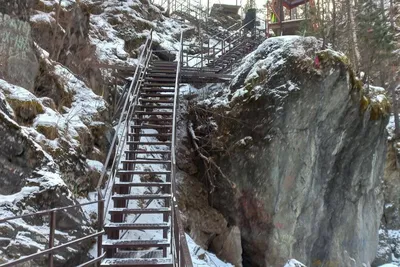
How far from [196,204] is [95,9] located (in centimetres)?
1375

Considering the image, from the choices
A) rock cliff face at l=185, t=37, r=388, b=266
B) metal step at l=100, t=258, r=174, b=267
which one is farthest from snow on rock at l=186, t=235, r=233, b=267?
metal step at l=100, t=258, r=174, b=267

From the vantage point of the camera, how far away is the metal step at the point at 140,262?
5.73 meters

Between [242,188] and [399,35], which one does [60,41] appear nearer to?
[242,188]

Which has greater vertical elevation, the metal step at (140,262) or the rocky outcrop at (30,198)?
the rocky outcrop at (30,198)

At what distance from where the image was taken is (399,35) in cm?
2714

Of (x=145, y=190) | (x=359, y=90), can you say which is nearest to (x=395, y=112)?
(x=359, y=90)

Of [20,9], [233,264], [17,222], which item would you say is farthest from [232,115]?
[17,222]

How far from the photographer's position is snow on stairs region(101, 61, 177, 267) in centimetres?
620

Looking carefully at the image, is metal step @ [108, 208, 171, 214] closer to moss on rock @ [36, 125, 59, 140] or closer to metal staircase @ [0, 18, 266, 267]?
metal staircase @ [0, 18, 266, 267]

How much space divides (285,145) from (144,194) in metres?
5.06

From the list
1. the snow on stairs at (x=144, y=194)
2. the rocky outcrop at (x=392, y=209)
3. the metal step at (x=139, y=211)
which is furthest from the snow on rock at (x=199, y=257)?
the rocky outcrop at (x=392, y=209)

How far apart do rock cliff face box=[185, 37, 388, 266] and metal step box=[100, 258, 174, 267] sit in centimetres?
552

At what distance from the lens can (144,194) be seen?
824 cm

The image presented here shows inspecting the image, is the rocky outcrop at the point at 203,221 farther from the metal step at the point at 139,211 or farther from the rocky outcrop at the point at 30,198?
the rocky outcrop at the point at 30,198
